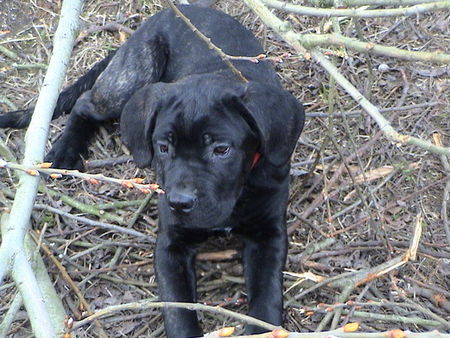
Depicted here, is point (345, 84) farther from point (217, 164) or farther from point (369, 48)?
point (217, 164)

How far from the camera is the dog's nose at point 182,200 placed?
11.5ft

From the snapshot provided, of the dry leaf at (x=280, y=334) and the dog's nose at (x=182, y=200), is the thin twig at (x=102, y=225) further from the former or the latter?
the dry leaf at (x=280, y=334)

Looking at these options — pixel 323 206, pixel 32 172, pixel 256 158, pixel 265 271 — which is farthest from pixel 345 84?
pixel 323 206

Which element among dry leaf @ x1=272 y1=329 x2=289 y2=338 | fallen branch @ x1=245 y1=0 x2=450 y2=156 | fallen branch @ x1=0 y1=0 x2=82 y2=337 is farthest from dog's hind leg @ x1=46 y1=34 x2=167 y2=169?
dry leaf @ x1=272 y1=329 x2=289 y2=338

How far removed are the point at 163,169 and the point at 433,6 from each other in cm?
184

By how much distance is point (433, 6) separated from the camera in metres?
2.28

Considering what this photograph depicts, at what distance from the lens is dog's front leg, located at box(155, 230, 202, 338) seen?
3.77 m

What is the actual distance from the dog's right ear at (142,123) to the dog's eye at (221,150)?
417 mm

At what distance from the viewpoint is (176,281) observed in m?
3.96

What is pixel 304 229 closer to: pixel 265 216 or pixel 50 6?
pixel 265 216

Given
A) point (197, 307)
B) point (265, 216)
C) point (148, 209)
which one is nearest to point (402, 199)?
point (265, 216)

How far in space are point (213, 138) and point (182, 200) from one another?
0.34 meters

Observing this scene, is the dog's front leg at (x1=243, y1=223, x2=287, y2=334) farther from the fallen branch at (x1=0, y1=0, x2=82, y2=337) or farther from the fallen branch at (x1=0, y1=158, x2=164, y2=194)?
the fallen branch at (x1=0, y1=158, x2=164, y2=194)

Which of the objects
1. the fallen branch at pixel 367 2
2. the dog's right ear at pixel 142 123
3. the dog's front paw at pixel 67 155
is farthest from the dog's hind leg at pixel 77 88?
the fallen branch at pixel 367 2
